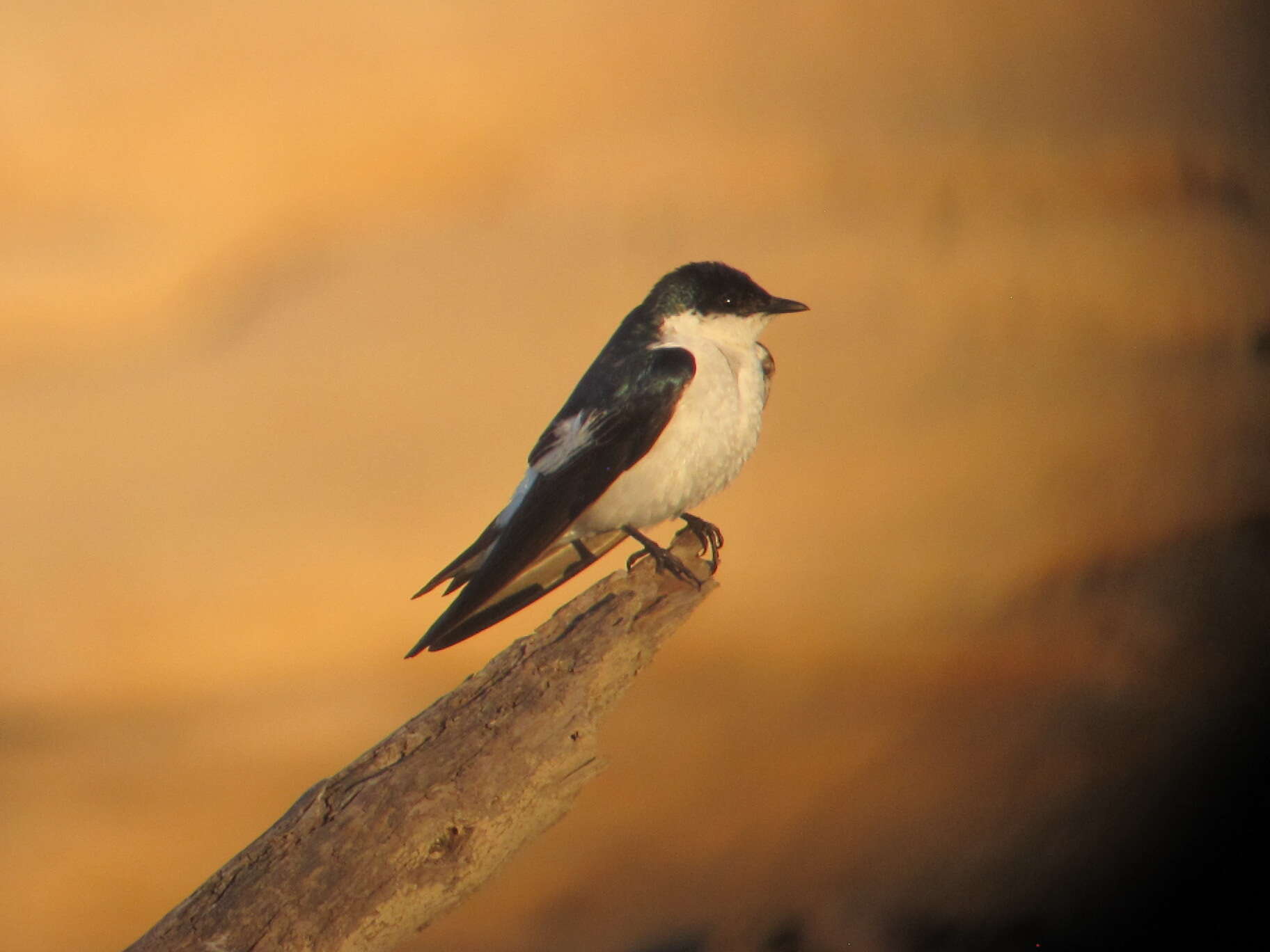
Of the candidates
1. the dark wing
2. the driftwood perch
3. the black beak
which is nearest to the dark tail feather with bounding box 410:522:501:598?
the dark wing

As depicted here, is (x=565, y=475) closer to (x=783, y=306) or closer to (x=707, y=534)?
(x=707, y=534)

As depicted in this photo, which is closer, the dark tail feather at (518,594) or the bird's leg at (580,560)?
the dark tail feather at (518,594)

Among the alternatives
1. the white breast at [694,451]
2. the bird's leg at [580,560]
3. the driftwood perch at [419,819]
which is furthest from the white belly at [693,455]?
the driftwood perch at [419,819]

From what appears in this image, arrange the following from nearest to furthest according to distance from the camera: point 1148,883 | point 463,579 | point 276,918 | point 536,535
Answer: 1. point 276,918
2. point 536,535
3. point 463,579
4. point 1148,883

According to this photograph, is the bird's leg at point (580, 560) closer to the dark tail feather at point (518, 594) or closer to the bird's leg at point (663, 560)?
the dark tail feather at point (518, 594)

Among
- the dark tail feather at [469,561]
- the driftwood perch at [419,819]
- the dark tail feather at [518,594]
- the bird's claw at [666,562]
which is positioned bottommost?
the driftwood perch at [419,819]

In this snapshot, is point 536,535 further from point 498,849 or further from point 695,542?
point 498,849

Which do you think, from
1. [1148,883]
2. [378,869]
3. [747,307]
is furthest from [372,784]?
[1148,883]

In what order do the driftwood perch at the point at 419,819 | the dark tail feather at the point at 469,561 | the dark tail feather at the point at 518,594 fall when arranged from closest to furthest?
the driftwood perch at the point at 419,819, the dark tail feather at the point at 518,594, the dark tail feather at the point at 469,561

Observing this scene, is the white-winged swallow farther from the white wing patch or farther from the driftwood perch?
the driftwood perch
